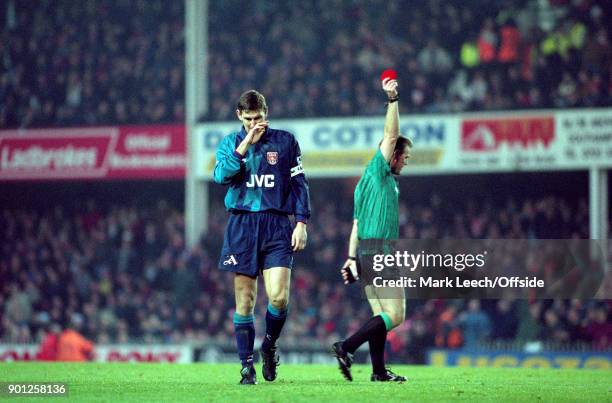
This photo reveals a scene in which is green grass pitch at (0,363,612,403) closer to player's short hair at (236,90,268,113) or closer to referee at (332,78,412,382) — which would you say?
referee at (332,78,412,382)

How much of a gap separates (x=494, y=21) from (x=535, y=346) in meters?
8.75

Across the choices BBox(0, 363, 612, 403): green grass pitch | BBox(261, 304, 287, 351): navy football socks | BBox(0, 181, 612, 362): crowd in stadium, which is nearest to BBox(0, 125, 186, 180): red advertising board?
BBox(0, 181, 612, 362): crowd in stadium

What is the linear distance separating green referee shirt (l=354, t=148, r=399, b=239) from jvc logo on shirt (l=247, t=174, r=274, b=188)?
2.35ft

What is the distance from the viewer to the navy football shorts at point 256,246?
9.64 metres

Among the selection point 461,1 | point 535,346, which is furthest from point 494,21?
point 535,346

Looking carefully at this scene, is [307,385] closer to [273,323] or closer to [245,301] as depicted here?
[273,323]

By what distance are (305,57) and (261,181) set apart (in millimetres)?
18802

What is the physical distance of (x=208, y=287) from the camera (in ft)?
83.0

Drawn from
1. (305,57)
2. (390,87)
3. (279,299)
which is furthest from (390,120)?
(305,57)

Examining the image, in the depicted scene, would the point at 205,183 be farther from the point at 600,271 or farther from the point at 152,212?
the point at 600,271

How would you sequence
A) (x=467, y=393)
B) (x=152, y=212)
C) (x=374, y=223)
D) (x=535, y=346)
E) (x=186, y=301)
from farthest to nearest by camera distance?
(x=152, y=212), (x=186, y=301), (x=535, y=346), (x=374, y=223), (x=467, y=393)

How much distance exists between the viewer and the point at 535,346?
67.3 feet

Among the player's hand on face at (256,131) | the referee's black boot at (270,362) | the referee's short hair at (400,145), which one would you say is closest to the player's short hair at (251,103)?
the player's hand on face at (256,131)

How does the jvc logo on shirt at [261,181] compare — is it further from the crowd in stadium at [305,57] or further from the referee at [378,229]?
the crowd in stadium at [305,57]
